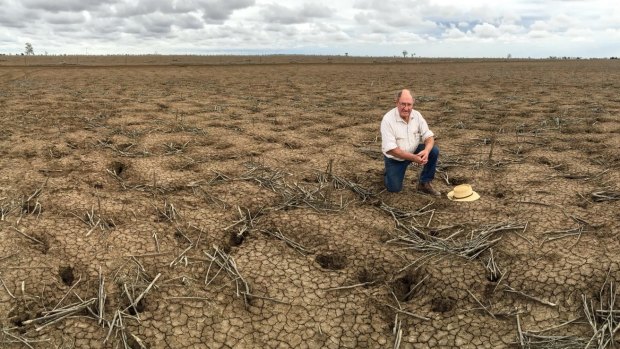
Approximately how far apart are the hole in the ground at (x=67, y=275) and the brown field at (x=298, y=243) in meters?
0.01

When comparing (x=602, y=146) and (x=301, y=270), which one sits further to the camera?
(x=602, y=146)

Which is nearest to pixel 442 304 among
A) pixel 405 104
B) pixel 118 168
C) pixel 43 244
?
pixel 405 104

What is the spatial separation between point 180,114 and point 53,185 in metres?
3.78

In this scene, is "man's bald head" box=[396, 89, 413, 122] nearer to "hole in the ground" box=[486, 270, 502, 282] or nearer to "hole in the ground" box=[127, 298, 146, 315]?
"hole in the ground" box=[486, 270, 502, 282]

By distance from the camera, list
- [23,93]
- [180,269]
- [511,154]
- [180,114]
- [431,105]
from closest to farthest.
Result: 1. [180,269]
2. [511,154]
3. [180,114]
4. [431,105]
5. [23,93]

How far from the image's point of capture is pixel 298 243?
3.38 meters

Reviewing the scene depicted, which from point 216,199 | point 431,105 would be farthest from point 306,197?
point 431,105

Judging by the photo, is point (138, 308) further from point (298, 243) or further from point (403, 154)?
point (403, 154)

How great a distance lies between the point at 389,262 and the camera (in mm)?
3121

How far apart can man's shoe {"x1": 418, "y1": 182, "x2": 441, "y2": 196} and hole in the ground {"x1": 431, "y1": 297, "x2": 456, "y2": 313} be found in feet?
5.23

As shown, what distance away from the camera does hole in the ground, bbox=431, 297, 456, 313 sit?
271 cm

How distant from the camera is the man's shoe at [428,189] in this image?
13.9 feet

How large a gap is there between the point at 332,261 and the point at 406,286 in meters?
0.55

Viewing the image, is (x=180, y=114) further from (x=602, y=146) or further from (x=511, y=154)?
(x=602, y=146)
